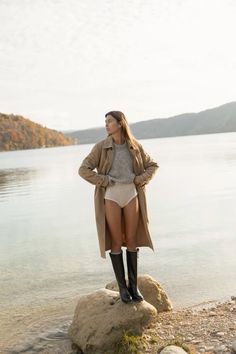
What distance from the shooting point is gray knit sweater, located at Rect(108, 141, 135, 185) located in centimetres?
676

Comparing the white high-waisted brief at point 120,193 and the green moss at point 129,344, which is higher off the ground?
the white high-waisted brief at point 120,193

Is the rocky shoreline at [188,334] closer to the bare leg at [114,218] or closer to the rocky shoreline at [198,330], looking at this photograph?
the rocky shoreline at [198,330]

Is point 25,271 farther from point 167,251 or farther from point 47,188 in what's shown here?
point 47,188

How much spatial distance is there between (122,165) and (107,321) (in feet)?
7.42

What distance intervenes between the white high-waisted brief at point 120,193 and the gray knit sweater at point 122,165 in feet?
0.24

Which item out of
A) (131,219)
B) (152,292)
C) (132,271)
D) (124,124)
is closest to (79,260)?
(152,292)

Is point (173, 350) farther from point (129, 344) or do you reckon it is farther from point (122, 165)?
point (122, 165)

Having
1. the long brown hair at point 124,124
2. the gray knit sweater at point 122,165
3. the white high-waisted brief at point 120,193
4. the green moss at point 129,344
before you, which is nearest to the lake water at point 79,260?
the green moss at point 129,344

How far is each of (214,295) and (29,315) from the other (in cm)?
377

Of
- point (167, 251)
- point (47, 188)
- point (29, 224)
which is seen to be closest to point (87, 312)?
point (167, 251)

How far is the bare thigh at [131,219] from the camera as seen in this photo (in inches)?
266

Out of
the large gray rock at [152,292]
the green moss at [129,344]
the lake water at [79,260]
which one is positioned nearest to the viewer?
the green moss at [129,344]

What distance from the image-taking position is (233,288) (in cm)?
1061

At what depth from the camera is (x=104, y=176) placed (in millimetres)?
6648
